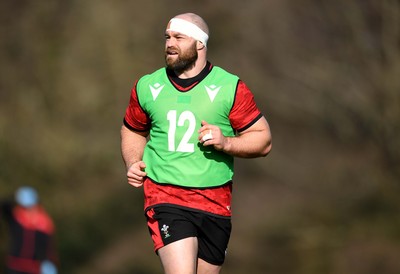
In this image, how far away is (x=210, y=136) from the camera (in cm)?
587

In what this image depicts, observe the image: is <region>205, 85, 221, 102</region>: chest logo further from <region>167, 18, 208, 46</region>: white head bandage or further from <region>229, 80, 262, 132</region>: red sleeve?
<region>167, 18, 208, 46</region>: white head bandage

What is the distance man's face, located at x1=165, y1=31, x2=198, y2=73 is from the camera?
6199 millimetres

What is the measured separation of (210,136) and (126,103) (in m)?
17.1

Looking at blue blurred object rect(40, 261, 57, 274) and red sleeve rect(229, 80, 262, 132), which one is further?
blue blurred object rect(40, 261, 57, 274)

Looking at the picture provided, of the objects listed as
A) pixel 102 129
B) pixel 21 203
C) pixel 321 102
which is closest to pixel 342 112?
pixel 321 102

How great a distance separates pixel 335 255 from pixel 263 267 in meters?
2.18

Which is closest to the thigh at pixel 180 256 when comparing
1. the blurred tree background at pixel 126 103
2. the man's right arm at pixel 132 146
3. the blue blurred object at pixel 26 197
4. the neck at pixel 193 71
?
the man's right arm at pixel 132 146

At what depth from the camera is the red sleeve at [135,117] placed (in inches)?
251

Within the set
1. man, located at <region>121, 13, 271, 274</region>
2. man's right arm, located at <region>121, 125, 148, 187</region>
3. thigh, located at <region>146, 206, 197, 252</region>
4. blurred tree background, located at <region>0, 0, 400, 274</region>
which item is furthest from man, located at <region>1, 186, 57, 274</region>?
blurred tree background, located at <region>0, 0, 400, 274</region>

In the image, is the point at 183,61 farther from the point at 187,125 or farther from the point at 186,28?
the point at 187,125

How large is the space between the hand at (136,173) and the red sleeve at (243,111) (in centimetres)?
62

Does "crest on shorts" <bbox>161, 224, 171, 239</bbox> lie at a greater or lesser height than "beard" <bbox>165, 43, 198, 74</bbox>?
lesser

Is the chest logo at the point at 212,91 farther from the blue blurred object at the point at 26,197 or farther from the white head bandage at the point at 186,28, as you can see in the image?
the blue blurred object at the point at 26,197

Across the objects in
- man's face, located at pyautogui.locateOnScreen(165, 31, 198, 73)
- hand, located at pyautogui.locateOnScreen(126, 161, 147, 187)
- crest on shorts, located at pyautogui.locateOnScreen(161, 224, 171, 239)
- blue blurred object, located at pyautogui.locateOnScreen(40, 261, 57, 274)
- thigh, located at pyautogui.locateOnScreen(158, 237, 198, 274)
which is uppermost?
man's face, located at pyautogui.locateOnScreen(165, 31, 198, 73)
